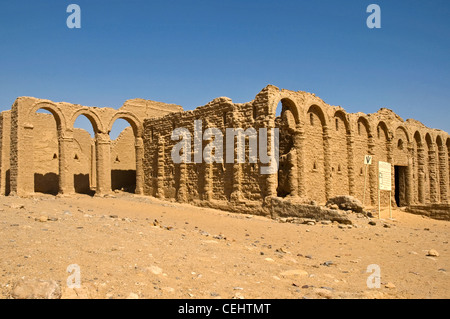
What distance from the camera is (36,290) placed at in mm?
3910

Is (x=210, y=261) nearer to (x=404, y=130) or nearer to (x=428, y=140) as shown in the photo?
(x=404, y=130)

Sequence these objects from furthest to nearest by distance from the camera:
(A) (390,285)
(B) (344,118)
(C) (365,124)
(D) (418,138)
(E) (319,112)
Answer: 1. (D) (418,138)
2. (C) (365,124)
3. (B) (344,118)
4. (E) (319,112)
5. (A) (390,285)

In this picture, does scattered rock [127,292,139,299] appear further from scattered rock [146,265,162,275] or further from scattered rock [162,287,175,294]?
scattered rock [146,265,162,275]

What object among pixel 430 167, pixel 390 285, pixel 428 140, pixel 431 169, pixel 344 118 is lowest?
pixel 390 285

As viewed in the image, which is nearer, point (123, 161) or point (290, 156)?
point (290, 156)

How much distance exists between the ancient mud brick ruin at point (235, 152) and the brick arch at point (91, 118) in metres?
0.05

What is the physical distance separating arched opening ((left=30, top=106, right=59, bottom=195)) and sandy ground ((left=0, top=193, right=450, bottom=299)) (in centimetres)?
1176

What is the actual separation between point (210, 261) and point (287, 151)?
32.1 feet

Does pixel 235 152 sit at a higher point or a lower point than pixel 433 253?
higher

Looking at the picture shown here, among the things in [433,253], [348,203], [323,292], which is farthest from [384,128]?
[323,292]

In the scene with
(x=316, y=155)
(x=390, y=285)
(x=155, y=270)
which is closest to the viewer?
(x=155, y=270)

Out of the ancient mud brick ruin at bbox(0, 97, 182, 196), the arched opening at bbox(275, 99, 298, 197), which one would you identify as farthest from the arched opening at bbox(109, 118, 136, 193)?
the arched opening at bbox(275, 99, 298, 197)

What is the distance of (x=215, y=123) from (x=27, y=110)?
9.12m

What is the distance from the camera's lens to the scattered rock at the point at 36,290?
12.7ft
